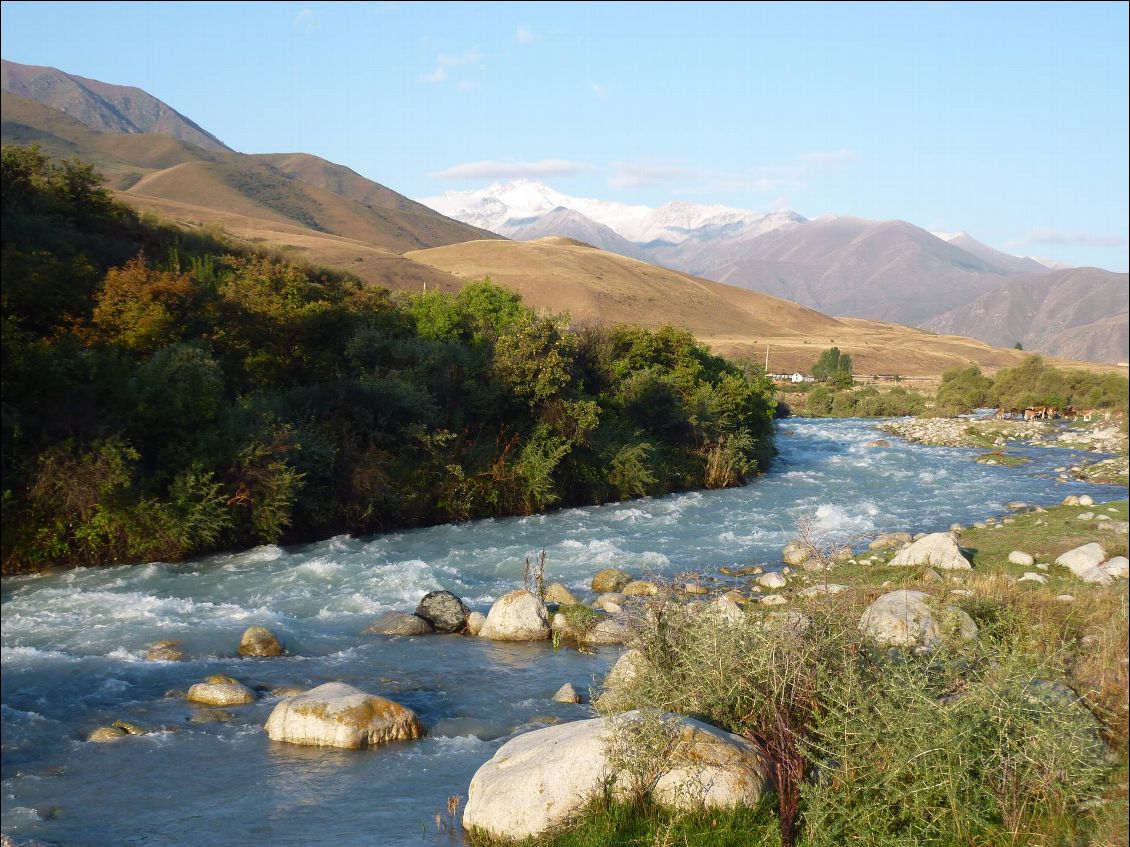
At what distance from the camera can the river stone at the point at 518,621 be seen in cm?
1744

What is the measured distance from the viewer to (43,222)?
32.3 metres

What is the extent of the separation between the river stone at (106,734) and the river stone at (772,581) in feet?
42.8

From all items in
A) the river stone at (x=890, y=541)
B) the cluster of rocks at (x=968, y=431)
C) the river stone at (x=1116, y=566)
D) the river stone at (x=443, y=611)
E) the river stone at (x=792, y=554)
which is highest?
the river stone at (x=1116, y=566)

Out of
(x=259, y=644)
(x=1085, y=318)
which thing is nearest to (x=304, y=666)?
(x=259, y=644)

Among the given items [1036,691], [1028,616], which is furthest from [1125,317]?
[1028,616]

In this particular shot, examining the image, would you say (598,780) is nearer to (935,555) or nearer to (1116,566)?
(1116,566)

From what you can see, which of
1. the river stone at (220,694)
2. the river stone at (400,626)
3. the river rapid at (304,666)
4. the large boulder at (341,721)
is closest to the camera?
the river rapid at (304,666)

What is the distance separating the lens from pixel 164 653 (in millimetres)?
15852

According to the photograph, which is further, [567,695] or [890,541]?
[890,541]

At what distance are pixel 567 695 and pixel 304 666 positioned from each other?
491 cm

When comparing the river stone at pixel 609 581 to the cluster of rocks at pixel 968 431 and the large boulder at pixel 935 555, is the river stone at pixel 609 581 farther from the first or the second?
the cluster of rocks at pixel 968 431

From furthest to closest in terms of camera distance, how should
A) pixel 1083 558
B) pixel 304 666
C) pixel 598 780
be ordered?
1. pixel 1083 558
2. pixel 304 666
3. pixel 598 780

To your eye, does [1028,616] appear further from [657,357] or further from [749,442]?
[657,357]

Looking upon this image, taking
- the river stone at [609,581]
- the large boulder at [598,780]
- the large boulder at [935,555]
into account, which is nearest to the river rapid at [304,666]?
the river stone at [609,581]
